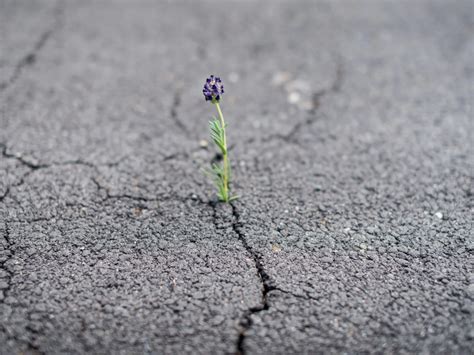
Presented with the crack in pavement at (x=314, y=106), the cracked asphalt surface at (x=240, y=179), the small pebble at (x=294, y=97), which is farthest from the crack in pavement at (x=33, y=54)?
the small pebble at (x=294, y=97)

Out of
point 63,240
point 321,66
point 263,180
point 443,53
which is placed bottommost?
point 63,240

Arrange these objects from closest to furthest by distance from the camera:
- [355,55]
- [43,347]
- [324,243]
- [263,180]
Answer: [43,347], [324,243], [263,180], [355,55]

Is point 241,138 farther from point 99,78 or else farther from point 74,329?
point 74,329

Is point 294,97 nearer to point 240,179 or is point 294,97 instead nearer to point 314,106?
point 314,106

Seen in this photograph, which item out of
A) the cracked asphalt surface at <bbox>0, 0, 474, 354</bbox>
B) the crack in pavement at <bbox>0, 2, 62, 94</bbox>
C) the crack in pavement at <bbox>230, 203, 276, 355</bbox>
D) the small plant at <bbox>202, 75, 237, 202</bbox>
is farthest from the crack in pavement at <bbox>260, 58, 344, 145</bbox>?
the crack in pavement at <bbox>0, 2, 62, 94</bbox>

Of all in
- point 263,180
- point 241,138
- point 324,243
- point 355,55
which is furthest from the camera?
point 355,55

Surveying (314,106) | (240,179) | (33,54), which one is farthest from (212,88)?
(33,54)

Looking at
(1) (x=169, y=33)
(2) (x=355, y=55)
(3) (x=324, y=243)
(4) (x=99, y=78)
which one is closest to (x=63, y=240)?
(3) (x=324, y=243)

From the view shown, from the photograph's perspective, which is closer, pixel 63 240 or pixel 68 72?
pixel 63 240
